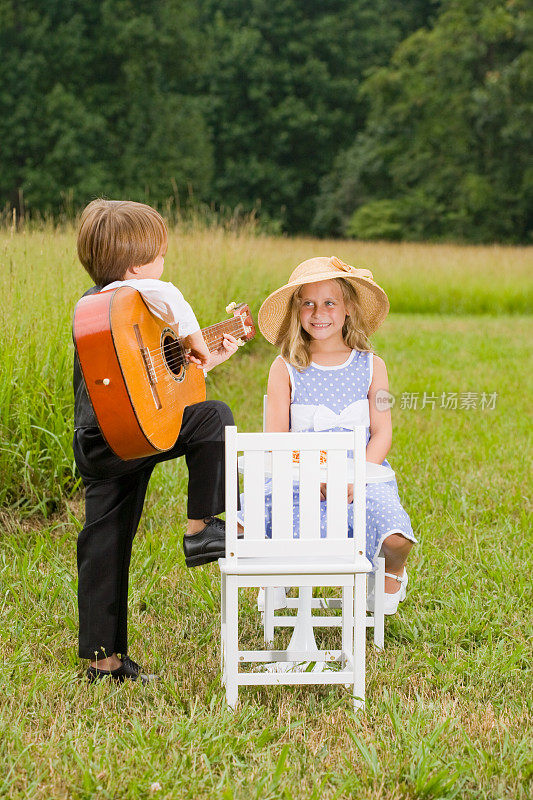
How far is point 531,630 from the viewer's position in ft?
10.8

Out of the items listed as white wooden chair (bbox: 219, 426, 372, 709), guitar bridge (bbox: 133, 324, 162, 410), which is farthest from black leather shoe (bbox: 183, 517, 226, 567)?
guitar bridge (bbox: 133, 324, 162, 410)

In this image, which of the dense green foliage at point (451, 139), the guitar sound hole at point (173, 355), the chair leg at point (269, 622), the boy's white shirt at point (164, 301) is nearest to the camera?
the boy's white shirt at point (164, 301)

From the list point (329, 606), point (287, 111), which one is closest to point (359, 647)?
point (329, 606)

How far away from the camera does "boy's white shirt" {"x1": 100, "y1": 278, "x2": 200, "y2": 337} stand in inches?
103

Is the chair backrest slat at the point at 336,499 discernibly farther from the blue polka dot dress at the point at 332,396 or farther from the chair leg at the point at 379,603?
the blue polka dot dress at the point at 332,396

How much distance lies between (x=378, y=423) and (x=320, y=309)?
482 millimetres

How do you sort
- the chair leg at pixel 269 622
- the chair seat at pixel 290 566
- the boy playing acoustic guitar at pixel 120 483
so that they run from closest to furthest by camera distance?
the chair seat at pixel 290 566 < the boy playing acoustic guitar at pixel 120 483 < the chair leg at pixel 269 622

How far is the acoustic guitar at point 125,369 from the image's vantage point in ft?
8.27

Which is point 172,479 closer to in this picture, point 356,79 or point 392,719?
point 392,719

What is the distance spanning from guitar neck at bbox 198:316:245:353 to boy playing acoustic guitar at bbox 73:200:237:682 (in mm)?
125

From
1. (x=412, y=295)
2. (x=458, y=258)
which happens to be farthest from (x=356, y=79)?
(x=412, y=295)

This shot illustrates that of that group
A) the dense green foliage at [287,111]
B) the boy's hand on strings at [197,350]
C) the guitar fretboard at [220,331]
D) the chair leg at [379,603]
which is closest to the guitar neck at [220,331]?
the guitar fretboard at [220,331]

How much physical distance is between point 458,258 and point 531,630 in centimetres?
1428

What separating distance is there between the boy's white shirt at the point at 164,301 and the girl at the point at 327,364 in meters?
0.65
